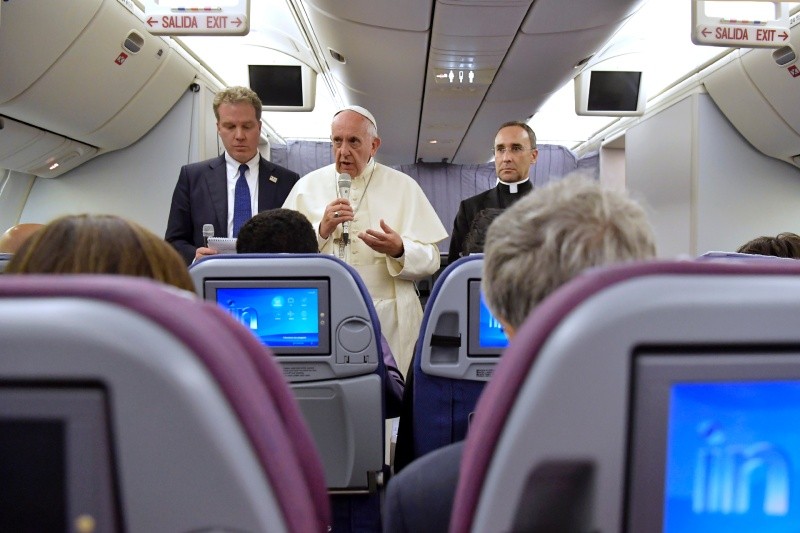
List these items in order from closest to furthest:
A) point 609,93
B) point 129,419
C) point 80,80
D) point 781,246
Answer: point 129,419 → point 781,246 → point 80,80 → point 609,93

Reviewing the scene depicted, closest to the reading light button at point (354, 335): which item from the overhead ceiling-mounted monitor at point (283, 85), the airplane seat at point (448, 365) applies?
the airplane seat at point (448, 365)

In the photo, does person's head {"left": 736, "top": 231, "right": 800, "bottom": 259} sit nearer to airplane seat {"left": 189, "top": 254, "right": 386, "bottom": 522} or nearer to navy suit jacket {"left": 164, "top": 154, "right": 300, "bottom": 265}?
airplane seat {"left": 189, "top": 254, "right": 386, "bottom": 522}

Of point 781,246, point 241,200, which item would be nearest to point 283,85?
point 241,200

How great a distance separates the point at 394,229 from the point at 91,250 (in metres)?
2.80

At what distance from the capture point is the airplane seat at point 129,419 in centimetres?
59

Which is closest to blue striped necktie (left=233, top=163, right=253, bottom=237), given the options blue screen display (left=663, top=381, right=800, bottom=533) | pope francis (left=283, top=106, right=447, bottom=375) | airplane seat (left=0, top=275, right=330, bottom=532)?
pope francis (left=283, top=106, right=447, bottom=375)

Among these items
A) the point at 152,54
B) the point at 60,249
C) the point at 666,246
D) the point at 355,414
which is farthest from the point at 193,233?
the point at 666,246

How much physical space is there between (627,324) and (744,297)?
138 mm

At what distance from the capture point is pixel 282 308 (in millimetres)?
2146

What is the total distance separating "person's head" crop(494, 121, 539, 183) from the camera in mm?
4250

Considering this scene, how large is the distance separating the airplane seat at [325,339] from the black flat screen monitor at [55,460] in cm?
144

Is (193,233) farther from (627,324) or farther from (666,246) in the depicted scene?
(666,246)

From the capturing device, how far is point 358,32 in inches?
210

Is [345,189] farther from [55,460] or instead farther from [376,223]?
[55,460]
